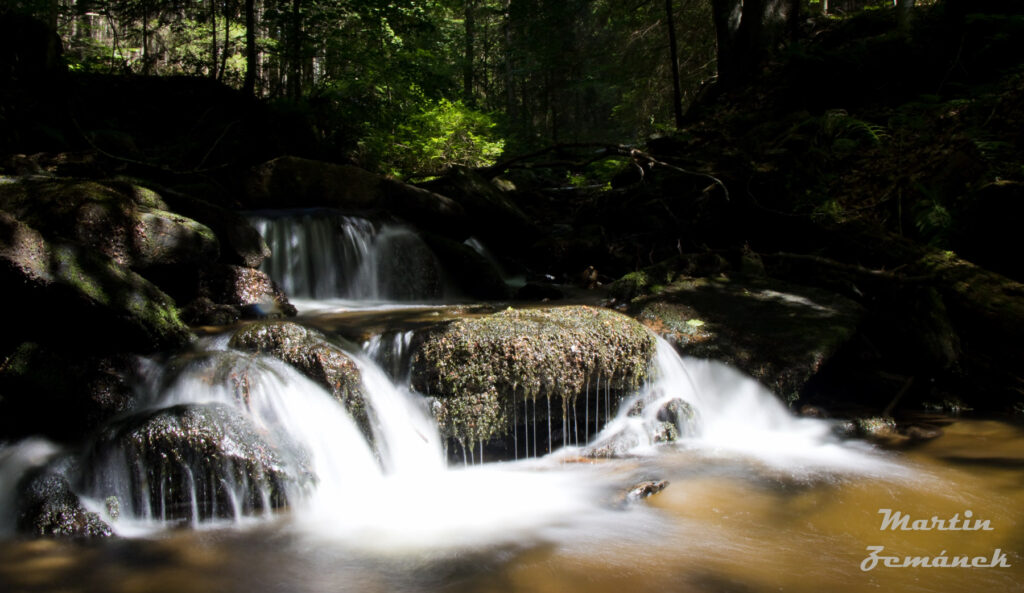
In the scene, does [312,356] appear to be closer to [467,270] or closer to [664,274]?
[664,274]

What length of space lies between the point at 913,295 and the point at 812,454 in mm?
2747

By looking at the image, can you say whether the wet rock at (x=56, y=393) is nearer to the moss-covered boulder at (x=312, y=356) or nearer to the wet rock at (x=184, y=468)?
the wet rock at (x=184, y=468)

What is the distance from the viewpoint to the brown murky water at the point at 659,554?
9.82ft

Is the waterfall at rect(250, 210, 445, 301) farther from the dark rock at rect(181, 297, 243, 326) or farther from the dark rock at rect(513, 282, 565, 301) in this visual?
the dark rock at rect(181, 297, 243, 326)

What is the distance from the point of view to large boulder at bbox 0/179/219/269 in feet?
19.1

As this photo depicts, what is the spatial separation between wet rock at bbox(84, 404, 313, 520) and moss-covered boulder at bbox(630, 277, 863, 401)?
158 inches

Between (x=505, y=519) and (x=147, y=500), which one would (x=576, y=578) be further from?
(x=147, y=500)

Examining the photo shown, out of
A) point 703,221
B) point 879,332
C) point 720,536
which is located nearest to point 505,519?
point 720,536

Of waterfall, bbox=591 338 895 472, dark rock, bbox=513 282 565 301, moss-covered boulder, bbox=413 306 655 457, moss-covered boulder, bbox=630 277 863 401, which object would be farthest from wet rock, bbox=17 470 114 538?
dark rock, bbox=513 282 565 301

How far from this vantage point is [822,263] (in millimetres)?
7660

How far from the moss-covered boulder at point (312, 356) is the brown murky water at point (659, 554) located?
1.06 meters

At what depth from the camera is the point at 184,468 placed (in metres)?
3.80

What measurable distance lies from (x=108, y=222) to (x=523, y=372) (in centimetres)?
432

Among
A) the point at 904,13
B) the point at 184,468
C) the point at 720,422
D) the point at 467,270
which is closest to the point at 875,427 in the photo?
the point at 720,422
